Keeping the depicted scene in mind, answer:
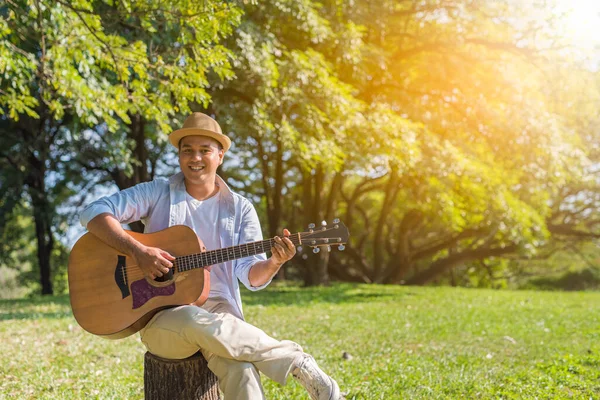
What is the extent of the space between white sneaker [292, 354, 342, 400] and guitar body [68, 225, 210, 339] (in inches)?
29.9

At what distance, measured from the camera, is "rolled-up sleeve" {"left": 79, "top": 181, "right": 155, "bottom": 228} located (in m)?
3.85

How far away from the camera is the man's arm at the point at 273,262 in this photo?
145 inches

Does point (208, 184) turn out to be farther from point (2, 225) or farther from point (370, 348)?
point (2, 225)

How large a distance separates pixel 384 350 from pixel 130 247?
4765 millimetres

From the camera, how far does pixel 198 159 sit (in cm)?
405

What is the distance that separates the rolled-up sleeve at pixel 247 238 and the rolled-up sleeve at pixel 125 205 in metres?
0.67

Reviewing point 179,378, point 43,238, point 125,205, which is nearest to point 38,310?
point 43,238

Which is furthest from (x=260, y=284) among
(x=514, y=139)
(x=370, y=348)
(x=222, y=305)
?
(x=514, y=139)

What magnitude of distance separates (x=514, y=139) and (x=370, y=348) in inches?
417

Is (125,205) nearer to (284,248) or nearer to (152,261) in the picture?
(152,261)

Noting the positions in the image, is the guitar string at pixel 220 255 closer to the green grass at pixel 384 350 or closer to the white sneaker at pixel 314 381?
the white sneaker at pixel 314 381

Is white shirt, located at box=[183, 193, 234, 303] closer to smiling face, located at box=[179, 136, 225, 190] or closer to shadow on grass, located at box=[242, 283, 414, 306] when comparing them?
smiling face, located at box=[179, 136, 225, 190]

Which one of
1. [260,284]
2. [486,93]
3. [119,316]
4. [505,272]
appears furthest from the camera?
[505,272]

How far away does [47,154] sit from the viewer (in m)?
17.3
